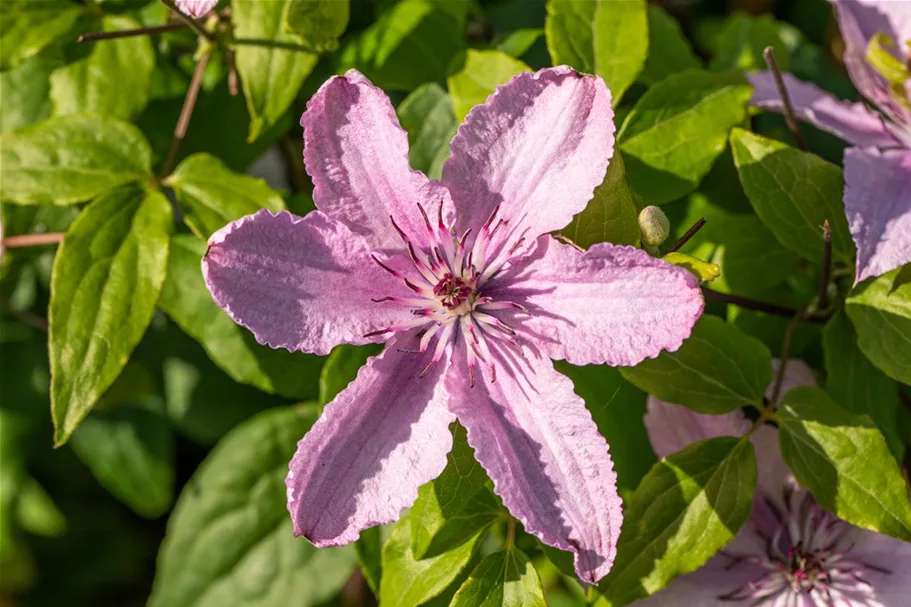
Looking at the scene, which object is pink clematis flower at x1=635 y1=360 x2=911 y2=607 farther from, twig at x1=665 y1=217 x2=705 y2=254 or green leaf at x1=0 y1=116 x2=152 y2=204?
green leaf at x1=0 y1=116 x2=152 y2=204

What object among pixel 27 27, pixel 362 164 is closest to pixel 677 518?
pixel 362 164

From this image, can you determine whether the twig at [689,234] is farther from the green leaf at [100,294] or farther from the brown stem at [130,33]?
the brown stem at [130,33]

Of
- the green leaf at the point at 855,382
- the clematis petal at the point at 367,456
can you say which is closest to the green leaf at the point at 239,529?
the clematis petal at the point at 367,456

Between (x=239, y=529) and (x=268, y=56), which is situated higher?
(x=268, y=56)

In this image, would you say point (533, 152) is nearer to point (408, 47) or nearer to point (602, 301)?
point (602, 301)

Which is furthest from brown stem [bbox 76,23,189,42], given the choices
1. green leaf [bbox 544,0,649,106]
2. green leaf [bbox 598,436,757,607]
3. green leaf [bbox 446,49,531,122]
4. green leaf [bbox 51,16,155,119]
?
green leaf [bbox 598,436,757,607]

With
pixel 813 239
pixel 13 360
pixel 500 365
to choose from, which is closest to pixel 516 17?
pixel 813 239
